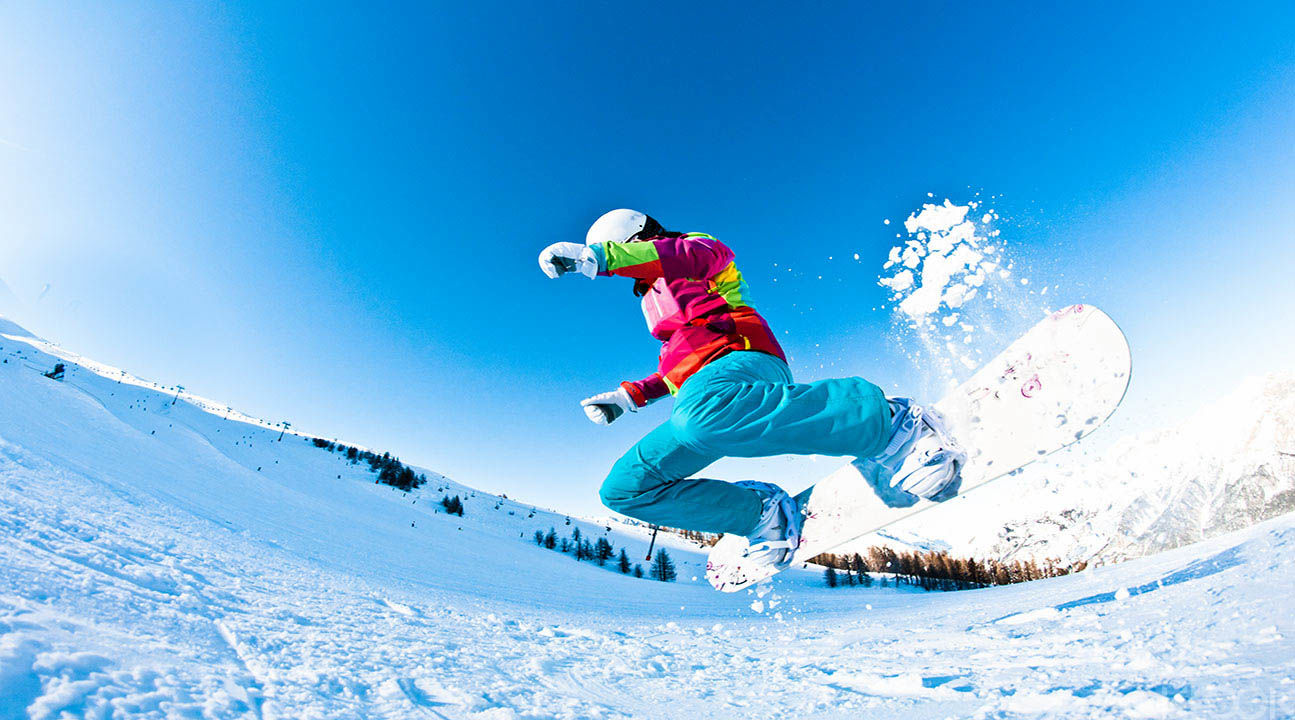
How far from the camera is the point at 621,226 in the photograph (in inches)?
139

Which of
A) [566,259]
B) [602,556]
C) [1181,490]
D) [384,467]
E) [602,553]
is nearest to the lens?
[566,259]

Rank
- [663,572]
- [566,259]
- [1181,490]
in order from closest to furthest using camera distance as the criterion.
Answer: [566,259], [663,572], [1181,490]

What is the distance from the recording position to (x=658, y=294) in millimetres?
3078

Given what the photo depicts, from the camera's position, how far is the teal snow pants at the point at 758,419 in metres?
2.50

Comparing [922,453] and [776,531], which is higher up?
[922,453]

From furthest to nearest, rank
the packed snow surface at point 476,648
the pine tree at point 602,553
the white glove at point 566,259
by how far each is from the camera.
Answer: the pine tree at point 602,553
the white glove at point 566,259
the packed snow surface at point 476,648

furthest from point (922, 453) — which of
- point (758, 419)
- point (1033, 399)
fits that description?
point (758, 419)

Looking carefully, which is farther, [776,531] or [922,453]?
[776,531]

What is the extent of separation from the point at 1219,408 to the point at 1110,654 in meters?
287

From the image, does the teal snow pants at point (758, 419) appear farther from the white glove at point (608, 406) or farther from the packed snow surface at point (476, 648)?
the packed snow surface at point (476, 648)

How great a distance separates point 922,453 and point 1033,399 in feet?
2.15

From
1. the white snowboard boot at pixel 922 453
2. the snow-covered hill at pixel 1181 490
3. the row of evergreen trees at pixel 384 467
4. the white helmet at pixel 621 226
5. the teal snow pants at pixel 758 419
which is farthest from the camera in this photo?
the snow-covered hill at pixel 1181 490

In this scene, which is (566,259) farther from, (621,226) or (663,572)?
(663,572)

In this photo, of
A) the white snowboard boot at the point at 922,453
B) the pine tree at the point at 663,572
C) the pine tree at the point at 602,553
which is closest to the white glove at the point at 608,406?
the white snowboard boot at the point at 922,453
